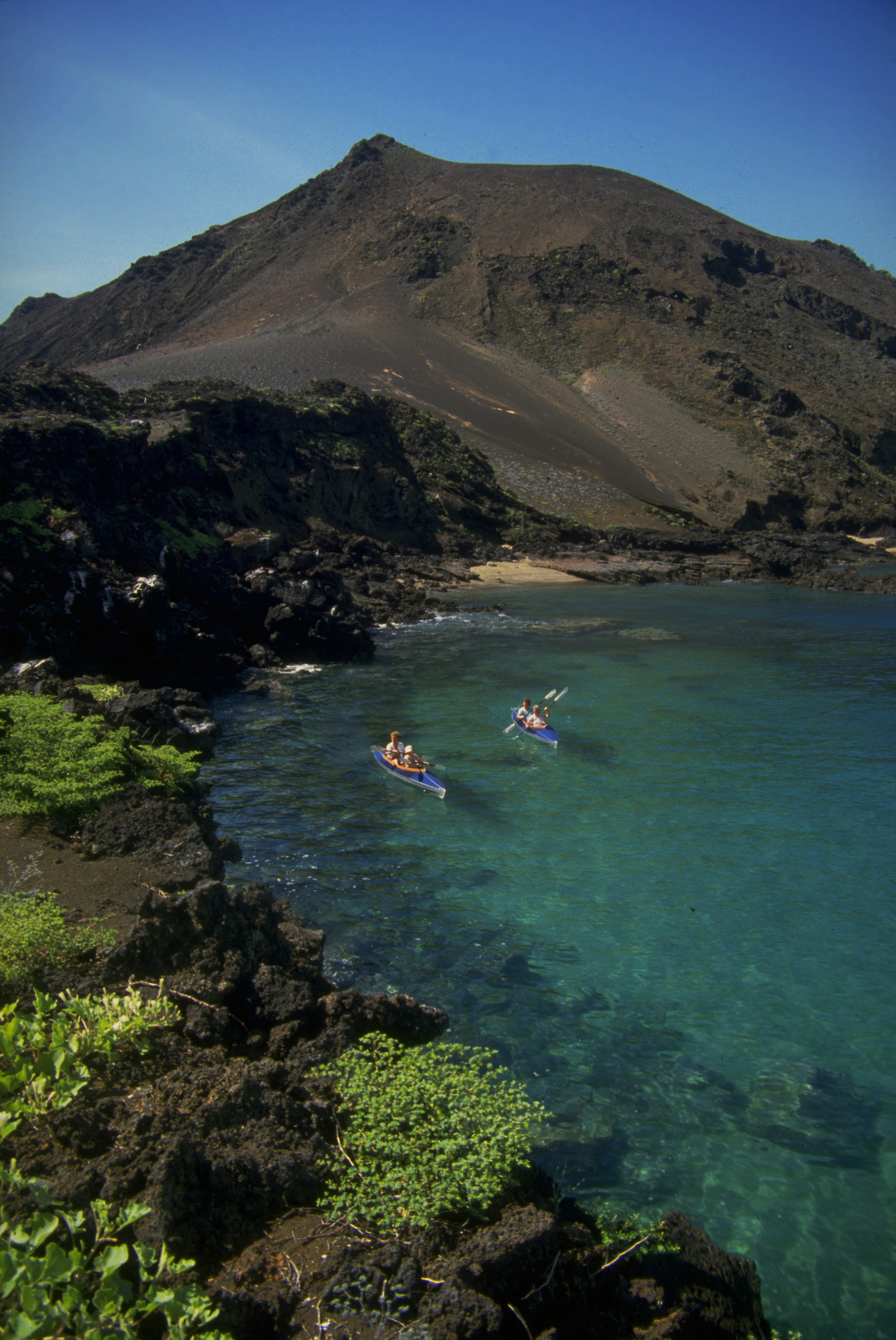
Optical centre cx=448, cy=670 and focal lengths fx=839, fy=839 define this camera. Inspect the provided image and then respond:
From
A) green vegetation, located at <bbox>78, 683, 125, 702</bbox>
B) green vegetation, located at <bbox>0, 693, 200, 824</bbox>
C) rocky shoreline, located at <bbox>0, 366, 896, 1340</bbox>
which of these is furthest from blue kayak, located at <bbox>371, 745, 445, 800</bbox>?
green vegetation, located at <bbox>78, 683, 125, 702</bbox>

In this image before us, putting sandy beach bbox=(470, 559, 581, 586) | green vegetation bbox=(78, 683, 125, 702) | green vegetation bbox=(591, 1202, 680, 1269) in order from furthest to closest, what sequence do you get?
sandy beach bbox=(470, 559, 581, 586)
green vegetation bbox=(78, 683, 125, 702)
green vegetation bbox=(591, 1202, 680, 1269)

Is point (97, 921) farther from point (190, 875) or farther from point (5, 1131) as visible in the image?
point (5, 1131)

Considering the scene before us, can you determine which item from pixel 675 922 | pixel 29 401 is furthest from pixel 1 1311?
pixel 29 401

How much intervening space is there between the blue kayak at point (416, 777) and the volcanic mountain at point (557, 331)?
5132 cm

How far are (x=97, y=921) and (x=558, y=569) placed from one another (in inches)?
1973

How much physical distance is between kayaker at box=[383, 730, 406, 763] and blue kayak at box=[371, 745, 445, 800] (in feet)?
0.25

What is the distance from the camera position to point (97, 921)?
9.12 meters

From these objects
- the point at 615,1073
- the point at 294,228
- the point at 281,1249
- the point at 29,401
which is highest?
the point at 294,228

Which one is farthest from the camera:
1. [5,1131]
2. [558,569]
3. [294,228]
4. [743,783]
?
[294,228]

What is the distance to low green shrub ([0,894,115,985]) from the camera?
25.3 feet

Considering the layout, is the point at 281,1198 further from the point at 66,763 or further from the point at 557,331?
the point at 557,331

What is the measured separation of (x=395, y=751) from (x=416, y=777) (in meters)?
1.15

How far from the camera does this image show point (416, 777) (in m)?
19.0

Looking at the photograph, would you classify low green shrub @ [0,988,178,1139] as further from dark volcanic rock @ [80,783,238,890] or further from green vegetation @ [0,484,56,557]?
green vegetation @ [0,484,56,557]
